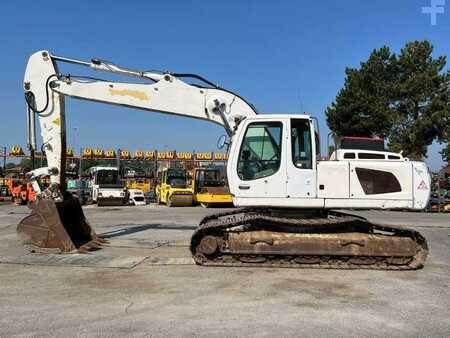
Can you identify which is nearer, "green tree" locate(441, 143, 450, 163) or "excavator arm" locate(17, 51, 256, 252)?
"excavator arm" locate(17, 51, 256, 252)

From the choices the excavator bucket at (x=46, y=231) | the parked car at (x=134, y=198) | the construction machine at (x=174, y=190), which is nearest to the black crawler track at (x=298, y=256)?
the excavator bucket at (x=46, y=231)

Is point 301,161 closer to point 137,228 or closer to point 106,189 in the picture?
point 137,228

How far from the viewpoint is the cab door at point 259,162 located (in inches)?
337

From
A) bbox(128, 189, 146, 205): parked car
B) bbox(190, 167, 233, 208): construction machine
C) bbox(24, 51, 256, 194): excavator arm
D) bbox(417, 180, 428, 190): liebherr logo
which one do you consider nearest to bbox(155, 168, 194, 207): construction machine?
bbox(190, 167, 233, 208): construction machine

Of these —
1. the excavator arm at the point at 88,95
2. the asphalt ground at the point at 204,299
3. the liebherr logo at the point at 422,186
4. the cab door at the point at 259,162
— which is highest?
the excavator arm at the point at 88,95

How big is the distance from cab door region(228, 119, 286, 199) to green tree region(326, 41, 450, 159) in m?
25.9

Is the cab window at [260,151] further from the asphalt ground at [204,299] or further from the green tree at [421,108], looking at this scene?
the green tree at [421,108]

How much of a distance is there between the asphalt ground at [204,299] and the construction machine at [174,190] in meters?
16.8

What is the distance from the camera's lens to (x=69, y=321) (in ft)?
17.6

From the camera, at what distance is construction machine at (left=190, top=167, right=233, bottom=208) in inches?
1003

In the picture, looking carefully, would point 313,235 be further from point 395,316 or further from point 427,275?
point 395,316

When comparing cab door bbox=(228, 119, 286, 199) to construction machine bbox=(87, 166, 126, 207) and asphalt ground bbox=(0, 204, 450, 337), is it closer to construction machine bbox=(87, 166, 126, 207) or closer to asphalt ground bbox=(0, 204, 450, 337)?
asphalt ground bbox=(0, 204, 450, 337)

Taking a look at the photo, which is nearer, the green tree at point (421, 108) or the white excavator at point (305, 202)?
the white excavator at point (305, 202)

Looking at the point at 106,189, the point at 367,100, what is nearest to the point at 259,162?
the point at 106,189
